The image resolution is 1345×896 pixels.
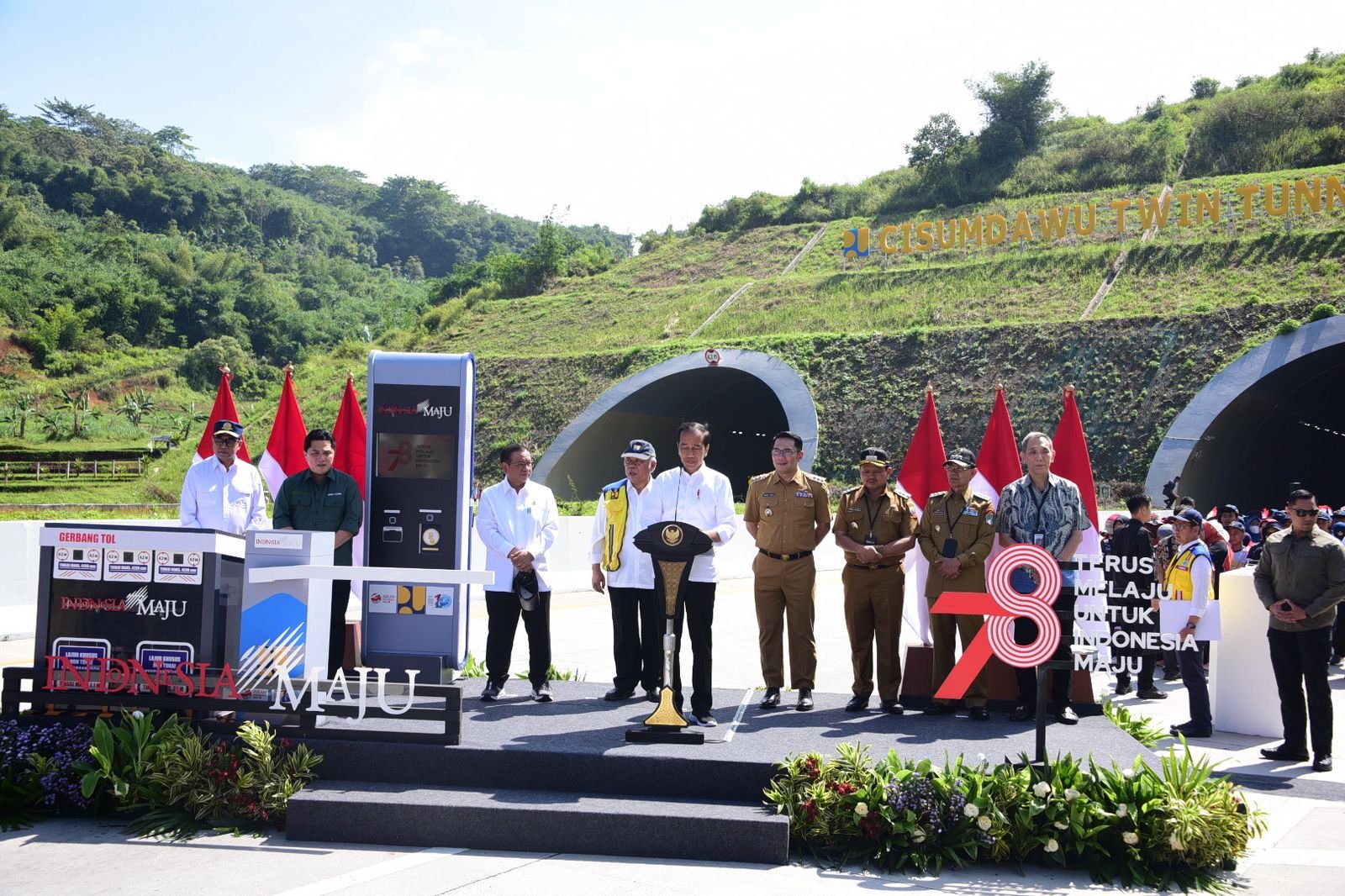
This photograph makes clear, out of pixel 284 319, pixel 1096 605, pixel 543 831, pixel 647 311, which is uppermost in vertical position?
pixel 284 319

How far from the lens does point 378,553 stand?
841 centimetres

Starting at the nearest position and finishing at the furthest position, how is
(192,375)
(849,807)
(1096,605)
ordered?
(849,807) → (1096,605) → (192,375)

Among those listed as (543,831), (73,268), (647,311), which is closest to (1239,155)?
(647,311)

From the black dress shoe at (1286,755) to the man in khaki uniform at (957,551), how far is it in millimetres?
1901

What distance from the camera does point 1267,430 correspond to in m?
26.6

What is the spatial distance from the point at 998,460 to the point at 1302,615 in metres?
2.72

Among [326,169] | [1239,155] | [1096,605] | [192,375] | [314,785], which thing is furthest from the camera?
[326,169]

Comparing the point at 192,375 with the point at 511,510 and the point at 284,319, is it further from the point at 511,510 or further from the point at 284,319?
the point at 511,510

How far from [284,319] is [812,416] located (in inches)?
1746

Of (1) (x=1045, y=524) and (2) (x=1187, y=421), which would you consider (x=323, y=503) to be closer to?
(1) (x=1045, y=524)

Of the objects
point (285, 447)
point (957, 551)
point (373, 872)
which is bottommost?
point (373, 872)

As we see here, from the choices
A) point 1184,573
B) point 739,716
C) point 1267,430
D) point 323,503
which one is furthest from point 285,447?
point 1267,430

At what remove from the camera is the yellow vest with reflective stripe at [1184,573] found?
829 centimetres

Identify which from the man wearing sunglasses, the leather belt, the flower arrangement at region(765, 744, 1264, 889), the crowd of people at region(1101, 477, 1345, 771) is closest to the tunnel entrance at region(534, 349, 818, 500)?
the crowd of people at region(1101, 477, 1345, 771)
